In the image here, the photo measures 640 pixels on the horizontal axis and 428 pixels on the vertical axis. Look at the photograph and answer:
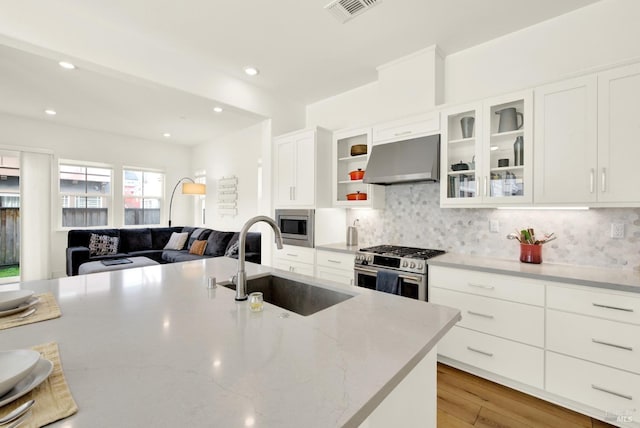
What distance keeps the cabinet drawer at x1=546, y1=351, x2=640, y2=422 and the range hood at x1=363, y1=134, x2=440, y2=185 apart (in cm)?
158

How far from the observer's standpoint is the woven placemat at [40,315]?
1042mm

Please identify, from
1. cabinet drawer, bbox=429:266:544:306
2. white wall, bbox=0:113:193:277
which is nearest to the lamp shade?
white wall, bbox=0:113:193:277

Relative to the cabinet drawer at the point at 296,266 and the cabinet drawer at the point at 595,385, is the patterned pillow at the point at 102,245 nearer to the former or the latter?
the cabinet drawer at the point at 296,266

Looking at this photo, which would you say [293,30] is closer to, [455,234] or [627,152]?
[455,234]

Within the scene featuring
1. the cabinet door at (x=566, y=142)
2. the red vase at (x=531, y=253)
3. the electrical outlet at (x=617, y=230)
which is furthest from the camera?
the red vase at (x=531, y=253)

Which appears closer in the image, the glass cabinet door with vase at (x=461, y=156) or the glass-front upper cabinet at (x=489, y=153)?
the glass-front upper cabinet at (x=489, y=153)

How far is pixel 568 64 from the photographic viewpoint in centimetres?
229

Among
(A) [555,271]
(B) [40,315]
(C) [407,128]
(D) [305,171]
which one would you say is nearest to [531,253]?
(A) [555,271]

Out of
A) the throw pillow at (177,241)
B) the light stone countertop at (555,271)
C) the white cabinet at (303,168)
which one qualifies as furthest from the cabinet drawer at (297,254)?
the throw pillow at (177,241)

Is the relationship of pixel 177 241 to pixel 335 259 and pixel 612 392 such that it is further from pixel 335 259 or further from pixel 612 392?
pixel 612 392

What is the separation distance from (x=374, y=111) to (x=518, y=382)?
2.84 metres

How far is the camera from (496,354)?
84.0 inches

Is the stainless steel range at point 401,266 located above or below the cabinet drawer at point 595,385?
above

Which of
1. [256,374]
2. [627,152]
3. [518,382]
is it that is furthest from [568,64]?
[256,374]
